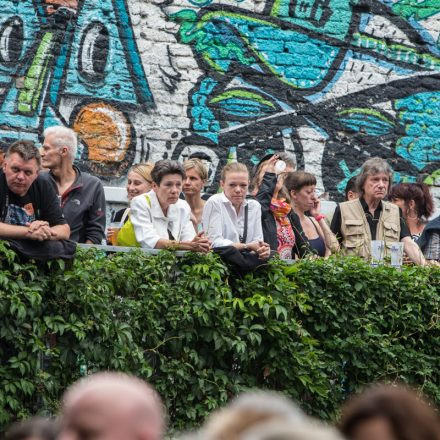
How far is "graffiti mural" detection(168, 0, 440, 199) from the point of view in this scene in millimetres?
14656

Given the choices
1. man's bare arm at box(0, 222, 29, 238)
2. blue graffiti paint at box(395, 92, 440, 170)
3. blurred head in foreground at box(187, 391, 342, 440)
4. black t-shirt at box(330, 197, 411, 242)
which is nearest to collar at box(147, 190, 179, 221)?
man's bare arm at box(0, 222, 29, 238)

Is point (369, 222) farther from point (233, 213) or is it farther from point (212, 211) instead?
point (212, 211)

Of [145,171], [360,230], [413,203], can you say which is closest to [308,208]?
[360,230]

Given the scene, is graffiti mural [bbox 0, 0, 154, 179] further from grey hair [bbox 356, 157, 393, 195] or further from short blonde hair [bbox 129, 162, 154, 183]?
grey hair [bbox 356, 157, 393, 195]

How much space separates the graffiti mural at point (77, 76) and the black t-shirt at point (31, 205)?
5.77 meters

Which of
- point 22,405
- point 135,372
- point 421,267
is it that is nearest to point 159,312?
point 135,372

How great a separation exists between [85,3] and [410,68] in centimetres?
443

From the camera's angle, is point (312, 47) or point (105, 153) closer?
point (105, 153)

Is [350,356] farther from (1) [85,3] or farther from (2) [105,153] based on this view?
Result: (1) [85,3]

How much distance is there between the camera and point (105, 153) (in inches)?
556

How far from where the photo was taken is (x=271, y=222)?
9961mm

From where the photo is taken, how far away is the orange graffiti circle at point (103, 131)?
554 inches

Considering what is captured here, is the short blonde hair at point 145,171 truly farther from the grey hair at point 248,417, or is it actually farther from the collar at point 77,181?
the grey hair at point 248,417

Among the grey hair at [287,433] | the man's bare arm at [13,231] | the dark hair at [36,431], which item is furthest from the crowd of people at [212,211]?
the grey hair at [287,433]
